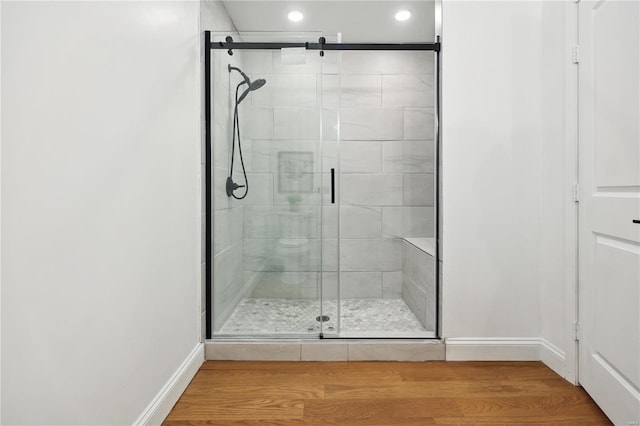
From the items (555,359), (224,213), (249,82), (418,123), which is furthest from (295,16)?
(555,359)

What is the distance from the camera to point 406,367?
207 cm

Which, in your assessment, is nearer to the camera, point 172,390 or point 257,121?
point 172,390

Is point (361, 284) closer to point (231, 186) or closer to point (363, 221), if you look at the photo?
point (363, 221)

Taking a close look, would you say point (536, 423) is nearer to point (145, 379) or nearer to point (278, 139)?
point (145, 379)

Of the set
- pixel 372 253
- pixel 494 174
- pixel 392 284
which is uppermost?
pixel 494 174

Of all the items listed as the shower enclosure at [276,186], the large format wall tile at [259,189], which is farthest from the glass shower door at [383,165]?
the large format wall tile at [259,189]

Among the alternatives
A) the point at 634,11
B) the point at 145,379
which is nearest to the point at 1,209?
the point at 145,379

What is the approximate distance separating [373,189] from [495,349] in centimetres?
176

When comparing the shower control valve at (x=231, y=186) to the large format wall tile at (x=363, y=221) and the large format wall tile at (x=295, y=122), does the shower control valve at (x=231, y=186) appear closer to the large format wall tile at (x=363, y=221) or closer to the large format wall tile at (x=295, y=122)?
the large format wall tile at (x=295, y=122)

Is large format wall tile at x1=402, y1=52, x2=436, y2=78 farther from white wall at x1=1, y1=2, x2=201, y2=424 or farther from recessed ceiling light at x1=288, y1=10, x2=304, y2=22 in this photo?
white wall at x1=1, y1=2, x2=201, y2=424

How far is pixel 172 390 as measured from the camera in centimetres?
167

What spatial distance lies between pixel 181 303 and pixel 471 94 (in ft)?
6.62

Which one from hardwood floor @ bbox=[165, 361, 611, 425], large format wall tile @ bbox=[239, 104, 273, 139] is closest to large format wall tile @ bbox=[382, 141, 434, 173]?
large format wall tile @ bbox=[239, 104, 273, 139]

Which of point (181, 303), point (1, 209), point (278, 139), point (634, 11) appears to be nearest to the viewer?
point (1, 209)
